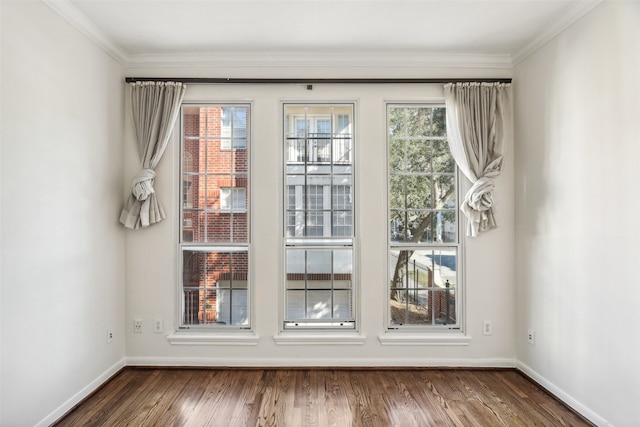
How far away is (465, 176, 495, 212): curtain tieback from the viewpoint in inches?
122

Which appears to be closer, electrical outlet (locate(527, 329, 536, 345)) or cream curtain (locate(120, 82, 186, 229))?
electrical outlet (locate(527, 329, 536, 345))

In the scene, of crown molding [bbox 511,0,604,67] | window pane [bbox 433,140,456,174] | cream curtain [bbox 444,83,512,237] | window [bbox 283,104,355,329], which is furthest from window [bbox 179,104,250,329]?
crown molding [bbox 511,0,604,67]

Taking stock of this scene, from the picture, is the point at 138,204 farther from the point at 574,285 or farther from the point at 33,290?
the point at 574,285

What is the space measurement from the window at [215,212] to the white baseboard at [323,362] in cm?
33

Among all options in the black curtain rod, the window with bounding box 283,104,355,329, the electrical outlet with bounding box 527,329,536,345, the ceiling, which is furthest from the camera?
the window with bounding box 283,104,355,329

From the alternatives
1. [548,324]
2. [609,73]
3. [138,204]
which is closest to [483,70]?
[609,73]

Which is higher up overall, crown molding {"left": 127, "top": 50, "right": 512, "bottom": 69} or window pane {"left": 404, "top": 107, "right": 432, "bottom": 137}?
crown molding {"left": 127, "top": 50, "right": 512, "bottom": 69}

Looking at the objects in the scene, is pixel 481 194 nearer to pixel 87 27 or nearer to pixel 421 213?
pixel 421 213

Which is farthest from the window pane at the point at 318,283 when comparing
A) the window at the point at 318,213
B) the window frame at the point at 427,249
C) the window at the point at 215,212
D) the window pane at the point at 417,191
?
the window pane at the point at 417,191

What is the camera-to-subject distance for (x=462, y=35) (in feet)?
9.42

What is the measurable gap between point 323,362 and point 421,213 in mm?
1618

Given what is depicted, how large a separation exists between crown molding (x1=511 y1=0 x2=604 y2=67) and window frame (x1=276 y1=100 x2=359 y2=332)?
148 cm

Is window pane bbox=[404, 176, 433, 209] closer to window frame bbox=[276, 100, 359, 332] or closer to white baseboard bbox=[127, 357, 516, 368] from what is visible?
window frame bbox=[276, 100, 359, 332]

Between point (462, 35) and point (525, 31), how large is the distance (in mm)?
468
